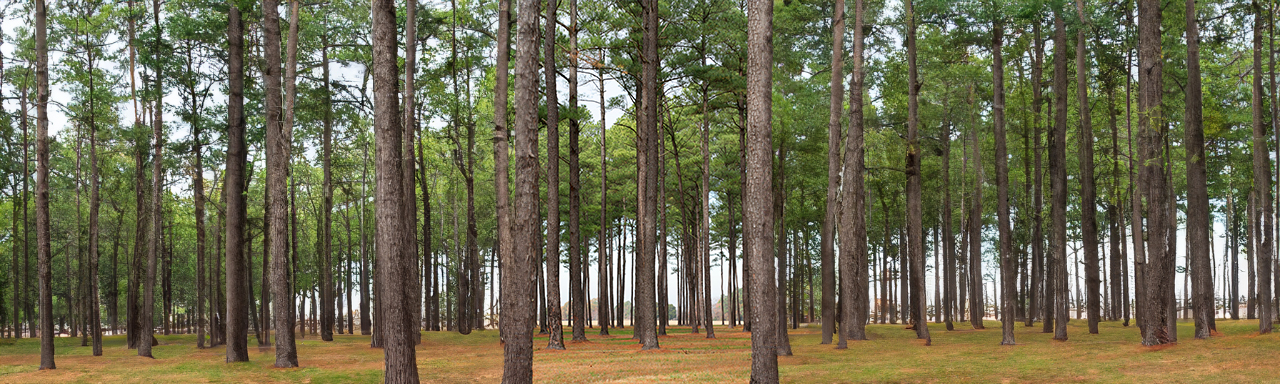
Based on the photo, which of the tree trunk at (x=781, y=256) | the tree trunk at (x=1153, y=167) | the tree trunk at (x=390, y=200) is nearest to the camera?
the tree trunk at (x=390, y=200)

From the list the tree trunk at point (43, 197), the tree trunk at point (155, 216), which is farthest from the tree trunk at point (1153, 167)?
the tree trunk at point (155, 216)

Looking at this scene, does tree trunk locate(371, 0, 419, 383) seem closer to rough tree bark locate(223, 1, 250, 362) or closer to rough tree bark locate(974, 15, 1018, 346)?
rough tree bark locate(223, 1, 250, 362)

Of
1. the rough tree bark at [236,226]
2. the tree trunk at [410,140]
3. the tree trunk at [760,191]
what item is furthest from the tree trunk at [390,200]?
the rough tree bark at [236,226]

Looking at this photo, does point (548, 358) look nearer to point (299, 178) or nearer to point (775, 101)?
point (775, 101)

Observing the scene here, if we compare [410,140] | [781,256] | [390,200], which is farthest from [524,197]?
[781,256]

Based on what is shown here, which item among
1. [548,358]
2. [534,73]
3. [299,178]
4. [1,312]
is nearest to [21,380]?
[548,358]

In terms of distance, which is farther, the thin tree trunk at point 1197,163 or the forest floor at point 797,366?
the thin tree trunk at point 1197,163

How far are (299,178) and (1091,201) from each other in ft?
106

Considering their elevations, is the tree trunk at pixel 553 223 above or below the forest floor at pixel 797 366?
above

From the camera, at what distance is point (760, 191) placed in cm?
1168

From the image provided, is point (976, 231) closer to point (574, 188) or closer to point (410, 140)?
point (574, 188)

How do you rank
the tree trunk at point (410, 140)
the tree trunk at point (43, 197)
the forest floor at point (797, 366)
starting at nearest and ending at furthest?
the forest floor at point (797, 366) < the tree trunk at point (43, 197) < the tree trunk at point (410, 140)

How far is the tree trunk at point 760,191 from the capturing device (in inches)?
453

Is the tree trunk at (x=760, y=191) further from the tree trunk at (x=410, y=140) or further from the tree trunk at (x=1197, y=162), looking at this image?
the tree trunk at (x=1197, y=162)
